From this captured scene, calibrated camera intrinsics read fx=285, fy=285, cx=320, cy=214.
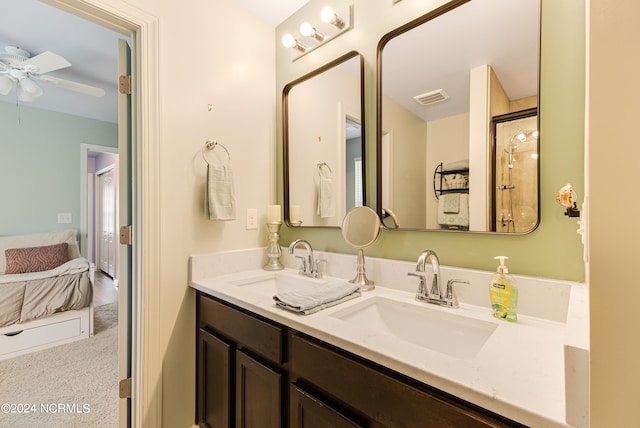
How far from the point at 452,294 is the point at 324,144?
1.00 metres

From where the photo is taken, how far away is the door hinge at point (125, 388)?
1388 millimetres

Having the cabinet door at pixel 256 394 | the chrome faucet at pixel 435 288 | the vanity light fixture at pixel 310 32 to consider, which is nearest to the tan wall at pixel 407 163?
the chrome faucet at pixel 435 288

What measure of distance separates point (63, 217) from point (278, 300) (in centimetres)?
411

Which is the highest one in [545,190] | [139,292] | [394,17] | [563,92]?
[394,17]

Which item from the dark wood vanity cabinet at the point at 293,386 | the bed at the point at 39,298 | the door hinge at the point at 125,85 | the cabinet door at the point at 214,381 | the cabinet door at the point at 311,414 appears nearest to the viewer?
the dark wood vanity cabinet at the point at 293,386

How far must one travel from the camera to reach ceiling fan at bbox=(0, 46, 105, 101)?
6.78 ft

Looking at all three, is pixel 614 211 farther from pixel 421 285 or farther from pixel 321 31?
pixel 321 31

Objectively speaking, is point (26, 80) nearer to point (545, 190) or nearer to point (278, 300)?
point (278, 300)

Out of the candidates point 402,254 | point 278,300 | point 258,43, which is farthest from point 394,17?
point 278,300

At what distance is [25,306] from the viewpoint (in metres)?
2.50

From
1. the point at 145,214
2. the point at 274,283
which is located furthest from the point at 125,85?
the point at 274,283

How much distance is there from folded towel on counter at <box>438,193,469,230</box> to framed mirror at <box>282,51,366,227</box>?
14.9 inches

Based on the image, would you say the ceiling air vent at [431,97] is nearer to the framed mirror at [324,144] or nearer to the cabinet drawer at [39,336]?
the framed mirror at [324,144]

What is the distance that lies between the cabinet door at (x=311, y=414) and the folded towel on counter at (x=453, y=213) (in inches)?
30.4
